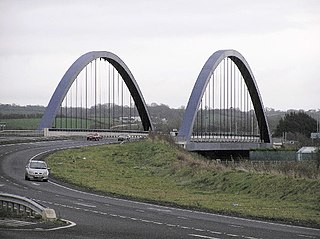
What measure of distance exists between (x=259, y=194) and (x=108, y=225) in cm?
1830

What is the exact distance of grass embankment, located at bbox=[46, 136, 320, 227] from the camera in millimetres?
33844

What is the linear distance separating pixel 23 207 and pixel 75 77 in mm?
66683

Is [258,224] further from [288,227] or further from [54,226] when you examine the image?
[54,226]

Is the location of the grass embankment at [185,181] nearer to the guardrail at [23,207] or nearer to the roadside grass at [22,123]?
the guardrail at [23,207]

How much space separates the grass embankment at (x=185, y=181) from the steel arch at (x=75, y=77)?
20.9 meters

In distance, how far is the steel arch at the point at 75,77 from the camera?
9056 centimetres

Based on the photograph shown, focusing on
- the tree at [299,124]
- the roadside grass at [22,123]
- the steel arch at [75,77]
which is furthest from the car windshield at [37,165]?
the tree at [299,124]

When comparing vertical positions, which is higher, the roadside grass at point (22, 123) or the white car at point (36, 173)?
the roadside grass at point (22, 123)

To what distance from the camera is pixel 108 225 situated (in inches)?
918

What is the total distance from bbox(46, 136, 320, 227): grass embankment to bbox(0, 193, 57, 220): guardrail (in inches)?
348

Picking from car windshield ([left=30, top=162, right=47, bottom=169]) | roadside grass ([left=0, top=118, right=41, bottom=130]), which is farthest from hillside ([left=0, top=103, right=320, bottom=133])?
car windshield ([left=30, top=162, right=47, bottom=169])

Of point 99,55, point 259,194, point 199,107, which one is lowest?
point 259,194

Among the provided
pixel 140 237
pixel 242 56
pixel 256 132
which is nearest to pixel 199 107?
pixel 242 56

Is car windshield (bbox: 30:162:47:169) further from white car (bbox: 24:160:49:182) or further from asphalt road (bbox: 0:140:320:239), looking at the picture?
asphalt road (bbox: 0:140:320:239)
